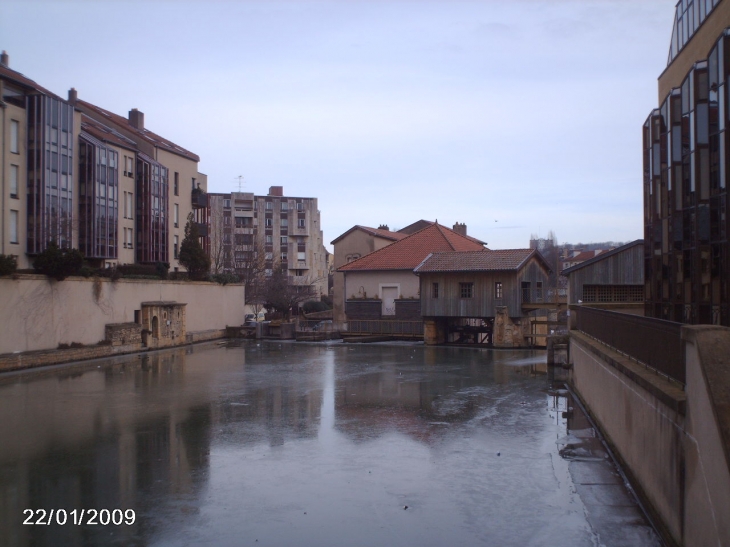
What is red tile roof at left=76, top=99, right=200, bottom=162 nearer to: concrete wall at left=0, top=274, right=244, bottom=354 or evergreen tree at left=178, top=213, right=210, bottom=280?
evergreen tree at left=178, top=213, right=210, bottom=280

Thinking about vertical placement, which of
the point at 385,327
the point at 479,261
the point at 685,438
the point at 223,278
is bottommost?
the point at 385,327

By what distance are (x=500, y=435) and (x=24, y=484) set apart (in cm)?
895

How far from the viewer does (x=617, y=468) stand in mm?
11500

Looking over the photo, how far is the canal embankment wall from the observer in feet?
19.0

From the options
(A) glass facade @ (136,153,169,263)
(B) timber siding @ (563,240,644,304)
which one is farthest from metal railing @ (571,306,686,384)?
(A) glass facade @ (136,153,169,263)

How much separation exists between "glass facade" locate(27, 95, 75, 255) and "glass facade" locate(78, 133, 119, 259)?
2286 millimetres

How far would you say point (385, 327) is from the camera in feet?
144

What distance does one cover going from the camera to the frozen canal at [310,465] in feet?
27.7

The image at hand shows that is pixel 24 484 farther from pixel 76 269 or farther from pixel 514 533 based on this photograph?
pixel 76 269

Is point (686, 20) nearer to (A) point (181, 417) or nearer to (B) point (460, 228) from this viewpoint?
(A) point (181, 417)

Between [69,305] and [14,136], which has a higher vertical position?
[14,136]

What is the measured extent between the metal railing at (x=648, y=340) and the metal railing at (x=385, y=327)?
26631mm

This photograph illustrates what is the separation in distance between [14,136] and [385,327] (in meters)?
Result: 23.6

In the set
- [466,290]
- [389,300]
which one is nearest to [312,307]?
[389,300]
